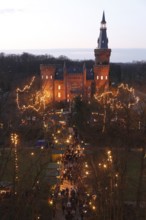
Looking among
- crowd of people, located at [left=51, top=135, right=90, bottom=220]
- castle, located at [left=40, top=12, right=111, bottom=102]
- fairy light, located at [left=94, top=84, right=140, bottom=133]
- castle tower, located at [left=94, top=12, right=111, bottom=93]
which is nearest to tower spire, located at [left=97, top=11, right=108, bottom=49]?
castle tower, located at [left=94, top=12, right=111, bottom=93]

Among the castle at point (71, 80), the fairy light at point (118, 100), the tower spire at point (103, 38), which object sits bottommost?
the castle at point (71, 80)

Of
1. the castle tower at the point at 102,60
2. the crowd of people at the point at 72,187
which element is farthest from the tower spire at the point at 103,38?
the crowd of people at the point at 72,187

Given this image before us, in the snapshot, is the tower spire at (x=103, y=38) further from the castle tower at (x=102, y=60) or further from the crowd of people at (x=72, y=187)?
the crowd of people at (x=72, y=187)

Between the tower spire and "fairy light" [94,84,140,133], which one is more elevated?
the tower spire

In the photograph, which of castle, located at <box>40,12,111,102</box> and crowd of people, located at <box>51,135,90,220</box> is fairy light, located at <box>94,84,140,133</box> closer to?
crowd of people, located at <box>51,135,90,220</box>

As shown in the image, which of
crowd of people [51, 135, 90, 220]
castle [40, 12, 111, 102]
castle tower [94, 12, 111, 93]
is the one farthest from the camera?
castle tower [94, 12, 111, 93]

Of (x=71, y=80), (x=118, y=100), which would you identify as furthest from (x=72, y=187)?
(x=71, y=80)

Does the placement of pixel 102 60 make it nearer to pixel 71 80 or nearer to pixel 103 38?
pixel 103 38

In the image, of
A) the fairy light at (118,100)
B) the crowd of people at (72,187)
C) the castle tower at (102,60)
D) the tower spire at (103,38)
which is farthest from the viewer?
the tower spire at (103,38)
